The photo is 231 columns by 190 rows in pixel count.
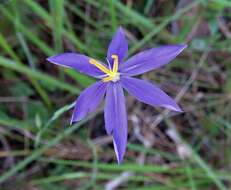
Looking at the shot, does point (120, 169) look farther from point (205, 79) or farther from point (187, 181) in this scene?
point (205, 79)

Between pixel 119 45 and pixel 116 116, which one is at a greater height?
pixel 119 45

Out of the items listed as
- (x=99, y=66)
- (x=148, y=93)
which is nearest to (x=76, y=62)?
(x=99, y=66)

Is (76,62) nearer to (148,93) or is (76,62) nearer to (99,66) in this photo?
(99,66)

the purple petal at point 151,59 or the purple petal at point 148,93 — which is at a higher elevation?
the purple petal at point 151,59

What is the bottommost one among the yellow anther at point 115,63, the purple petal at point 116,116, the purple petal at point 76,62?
the purple petal at point 116,116
